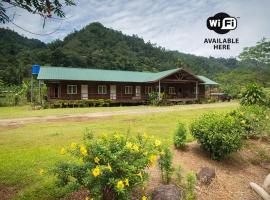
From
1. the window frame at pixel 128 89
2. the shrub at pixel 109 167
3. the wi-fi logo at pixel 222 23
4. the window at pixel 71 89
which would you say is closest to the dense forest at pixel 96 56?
the window at pixel 71 89

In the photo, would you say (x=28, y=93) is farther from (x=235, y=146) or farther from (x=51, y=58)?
(x=235, y=146)

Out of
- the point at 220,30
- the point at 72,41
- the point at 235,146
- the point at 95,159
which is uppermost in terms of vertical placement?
the point at 72,41

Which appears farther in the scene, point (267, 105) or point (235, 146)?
point (267, 105)

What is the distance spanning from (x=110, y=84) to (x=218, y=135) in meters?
27.4

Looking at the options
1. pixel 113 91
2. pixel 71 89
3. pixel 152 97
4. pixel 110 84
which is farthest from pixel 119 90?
pixel 71 89

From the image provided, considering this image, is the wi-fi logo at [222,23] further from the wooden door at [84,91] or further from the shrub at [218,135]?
the wooden door at [84,91]

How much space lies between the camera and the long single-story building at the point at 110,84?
31.4 m

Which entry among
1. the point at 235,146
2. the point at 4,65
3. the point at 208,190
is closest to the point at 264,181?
the point at 235,146

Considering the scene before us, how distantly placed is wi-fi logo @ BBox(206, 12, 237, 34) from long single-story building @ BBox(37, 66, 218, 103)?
1681 centimetres

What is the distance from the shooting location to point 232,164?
8.36 m

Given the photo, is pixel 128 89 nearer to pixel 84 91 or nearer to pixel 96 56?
pixel 84 91

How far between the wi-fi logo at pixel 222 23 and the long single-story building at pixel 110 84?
662 inches

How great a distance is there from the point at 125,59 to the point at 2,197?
2291 inches

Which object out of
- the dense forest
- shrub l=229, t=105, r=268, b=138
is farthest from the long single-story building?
shrub l=229, t=105, r=268, b=138
